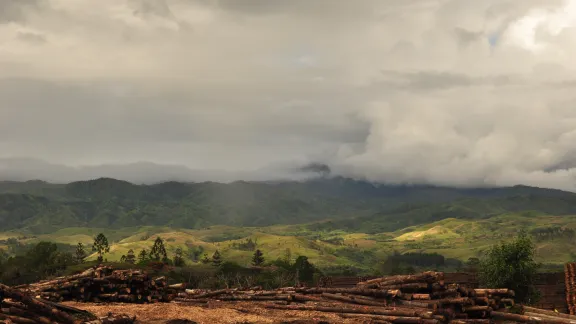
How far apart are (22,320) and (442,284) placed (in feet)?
68.6

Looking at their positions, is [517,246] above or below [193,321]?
above

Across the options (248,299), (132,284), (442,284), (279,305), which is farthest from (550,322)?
(132,284)

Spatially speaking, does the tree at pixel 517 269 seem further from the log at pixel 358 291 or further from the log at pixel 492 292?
the log at pixel 358 291

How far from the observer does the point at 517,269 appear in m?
47.2

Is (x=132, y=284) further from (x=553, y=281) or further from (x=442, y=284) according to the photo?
(x=553, y=281)

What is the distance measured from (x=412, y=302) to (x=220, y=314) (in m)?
10.8

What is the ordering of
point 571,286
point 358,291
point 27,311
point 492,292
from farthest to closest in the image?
point 571,286 < point 358,291 < point 492,292 < point 27,311

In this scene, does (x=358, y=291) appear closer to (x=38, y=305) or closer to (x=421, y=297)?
(x=421, y=297)

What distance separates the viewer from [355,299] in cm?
3095

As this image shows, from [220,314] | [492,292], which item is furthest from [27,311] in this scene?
[492,292]

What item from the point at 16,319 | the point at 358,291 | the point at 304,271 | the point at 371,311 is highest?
the point at 358,291

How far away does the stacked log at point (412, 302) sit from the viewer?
27.9 metres

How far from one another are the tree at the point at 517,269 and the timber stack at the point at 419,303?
14399 millimetres

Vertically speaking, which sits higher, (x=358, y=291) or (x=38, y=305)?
(x=38, y=305)
